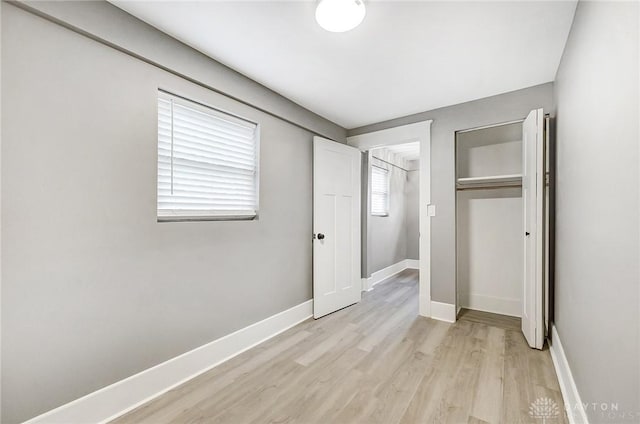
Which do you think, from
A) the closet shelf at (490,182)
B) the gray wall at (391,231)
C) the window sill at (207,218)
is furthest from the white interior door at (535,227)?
the window sill at (207,218)

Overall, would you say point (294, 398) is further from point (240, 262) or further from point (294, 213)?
point (294, 213)

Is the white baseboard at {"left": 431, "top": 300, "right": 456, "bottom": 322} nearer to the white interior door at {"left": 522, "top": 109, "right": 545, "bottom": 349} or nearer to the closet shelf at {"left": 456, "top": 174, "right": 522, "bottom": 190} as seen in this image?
the white interior door at {"left": 522, "top": 109, "right": 545, "bottom": 349}

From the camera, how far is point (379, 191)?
16.2 ft

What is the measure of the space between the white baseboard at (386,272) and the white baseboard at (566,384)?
2288 millimetres

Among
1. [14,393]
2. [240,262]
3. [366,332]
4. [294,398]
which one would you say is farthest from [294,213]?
[14,393]

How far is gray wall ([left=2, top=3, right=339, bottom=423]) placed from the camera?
4.23 ft

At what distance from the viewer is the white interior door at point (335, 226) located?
10.2 ft

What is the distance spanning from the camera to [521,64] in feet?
7.04

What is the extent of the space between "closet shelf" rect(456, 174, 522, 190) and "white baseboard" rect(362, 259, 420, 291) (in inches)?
78.0

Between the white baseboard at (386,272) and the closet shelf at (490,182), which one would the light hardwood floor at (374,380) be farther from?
the closet shelf at (490,182)

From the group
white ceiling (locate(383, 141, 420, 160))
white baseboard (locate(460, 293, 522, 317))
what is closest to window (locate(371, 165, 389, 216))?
white ceiling (locate(383, 141, 420, 160))

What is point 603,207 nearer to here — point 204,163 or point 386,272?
point 204,163

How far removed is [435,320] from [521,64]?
2.59 m

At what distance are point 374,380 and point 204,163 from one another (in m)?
2.08
